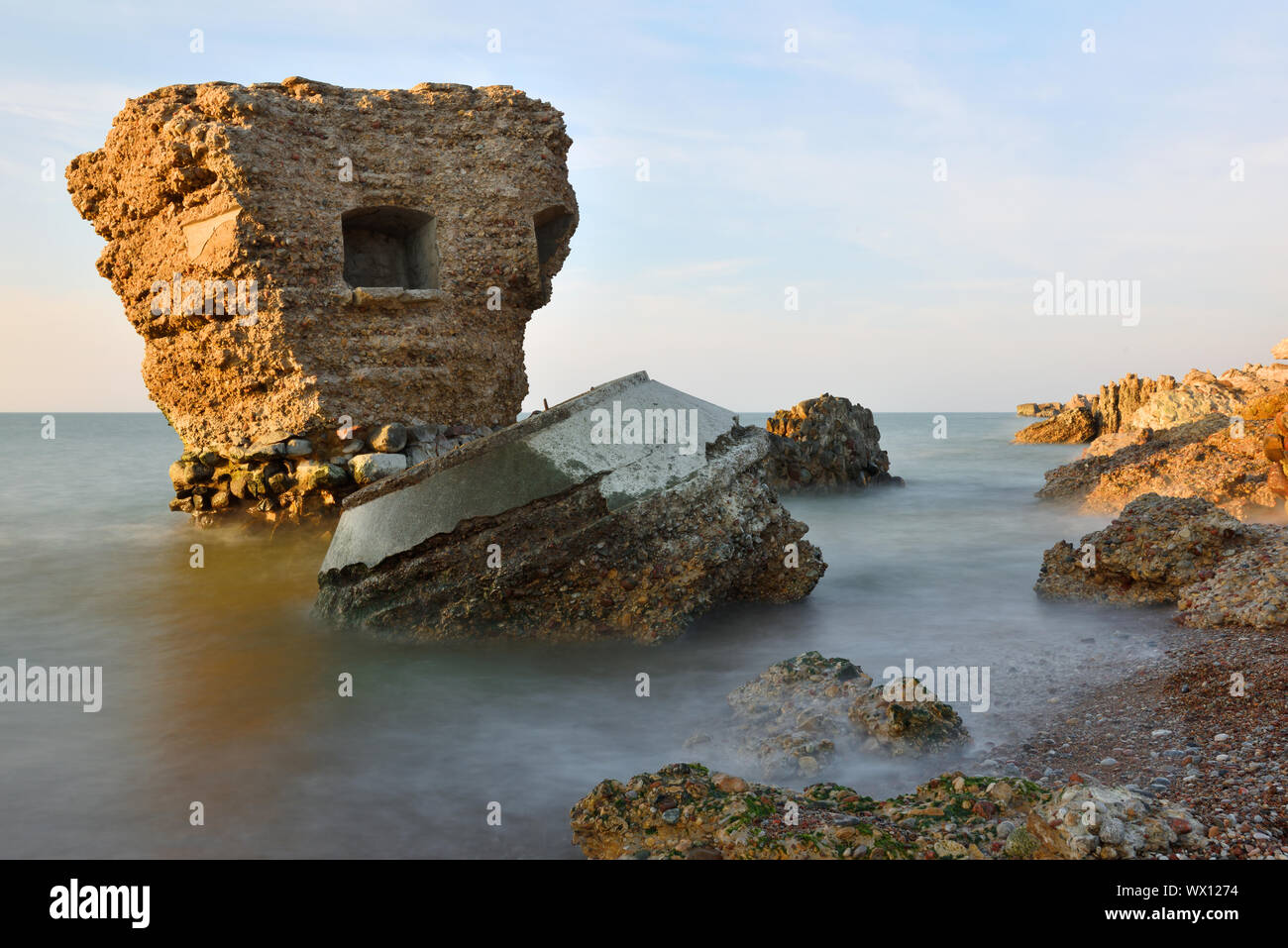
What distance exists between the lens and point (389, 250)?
10539 mm

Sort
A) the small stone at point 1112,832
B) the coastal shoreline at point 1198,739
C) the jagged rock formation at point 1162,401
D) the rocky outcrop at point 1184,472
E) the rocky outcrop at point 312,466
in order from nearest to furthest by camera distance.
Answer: the small stone at point 1112,832 < the coastal shoreline at point 1198,739 < the rocky outcrop at point 1184,472 < the rocky outcrop at point 312,466 < the jagged rock formation at point 1162,401

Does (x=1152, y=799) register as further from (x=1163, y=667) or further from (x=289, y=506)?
(x=289, y=506)

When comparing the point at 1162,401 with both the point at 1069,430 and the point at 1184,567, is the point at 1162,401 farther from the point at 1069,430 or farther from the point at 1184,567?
the point at 1184,567

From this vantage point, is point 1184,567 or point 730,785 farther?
point 1184,567

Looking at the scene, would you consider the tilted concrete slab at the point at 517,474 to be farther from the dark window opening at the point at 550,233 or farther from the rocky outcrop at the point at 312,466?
the dark window opening at the point at 550,233

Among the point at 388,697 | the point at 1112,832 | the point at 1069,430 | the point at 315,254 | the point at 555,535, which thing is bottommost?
the point at 388,697

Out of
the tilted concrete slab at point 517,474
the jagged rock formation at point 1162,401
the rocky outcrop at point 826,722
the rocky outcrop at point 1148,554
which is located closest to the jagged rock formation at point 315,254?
the tilted concrete slab at point 517,474

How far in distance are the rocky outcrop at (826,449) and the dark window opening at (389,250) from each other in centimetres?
635

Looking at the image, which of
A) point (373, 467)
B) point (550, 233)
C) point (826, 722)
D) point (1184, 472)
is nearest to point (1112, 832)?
point (826, 722)

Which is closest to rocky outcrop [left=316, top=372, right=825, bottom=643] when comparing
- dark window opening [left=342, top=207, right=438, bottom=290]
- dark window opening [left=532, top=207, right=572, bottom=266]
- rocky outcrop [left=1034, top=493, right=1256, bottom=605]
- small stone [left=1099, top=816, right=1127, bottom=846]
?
rocky outcrop [left=1034, top=493, right=1256, bottom=605]

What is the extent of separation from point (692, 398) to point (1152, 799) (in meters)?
4.26

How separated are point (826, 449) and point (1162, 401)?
34.4 ft

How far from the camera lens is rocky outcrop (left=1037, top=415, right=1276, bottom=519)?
9227 millimetres

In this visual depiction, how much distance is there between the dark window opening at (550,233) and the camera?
10727 millimetres
